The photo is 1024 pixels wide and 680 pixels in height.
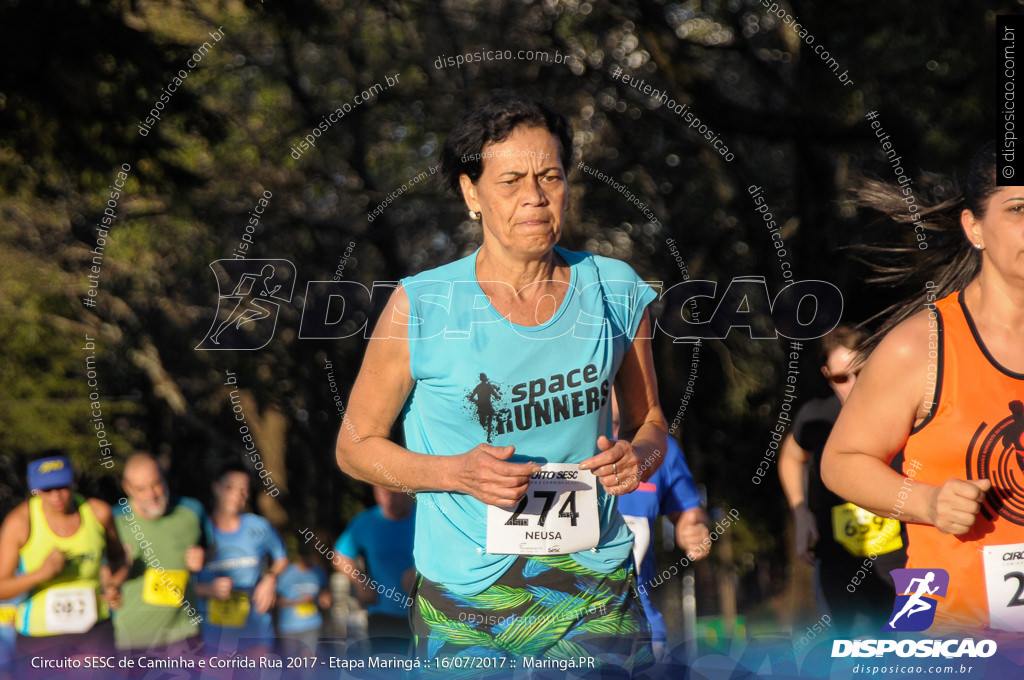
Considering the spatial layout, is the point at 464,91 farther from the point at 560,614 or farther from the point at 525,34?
the point at 560,614

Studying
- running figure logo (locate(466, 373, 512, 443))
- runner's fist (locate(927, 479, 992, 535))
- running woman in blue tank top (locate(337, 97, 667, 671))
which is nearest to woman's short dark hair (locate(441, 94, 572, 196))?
running woman in blue tank top (locate(337, 97, 667, 671))

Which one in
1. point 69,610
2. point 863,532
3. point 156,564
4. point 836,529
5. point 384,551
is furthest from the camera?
point 156,564

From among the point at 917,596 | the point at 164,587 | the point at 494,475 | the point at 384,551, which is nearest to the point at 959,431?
the point at 917,596

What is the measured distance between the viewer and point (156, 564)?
5492 mm

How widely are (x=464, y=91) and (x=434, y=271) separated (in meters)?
7.28

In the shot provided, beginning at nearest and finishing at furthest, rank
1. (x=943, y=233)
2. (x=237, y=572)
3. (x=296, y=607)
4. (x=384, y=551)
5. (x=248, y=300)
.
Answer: (x=943, y=233), (x=384, y=551), (x=237, y=572), (x=296, y=607), (x=248, y=300)

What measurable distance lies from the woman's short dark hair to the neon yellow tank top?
324cm

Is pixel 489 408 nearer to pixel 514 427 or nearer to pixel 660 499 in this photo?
pixel 514 427

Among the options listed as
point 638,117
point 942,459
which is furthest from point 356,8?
point 942,459

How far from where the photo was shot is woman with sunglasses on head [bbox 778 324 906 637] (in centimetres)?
449

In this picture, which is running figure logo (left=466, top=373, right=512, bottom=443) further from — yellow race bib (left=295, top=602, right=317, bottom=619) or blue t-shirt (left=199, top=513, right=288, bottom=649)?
yellow race bib (left=295, top=602, right=317, bottom=619)

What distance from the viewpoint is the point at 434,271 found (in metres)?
2.94

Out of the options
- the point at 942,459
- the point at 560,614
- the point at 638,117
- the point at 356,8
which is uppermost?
the point at 356,8

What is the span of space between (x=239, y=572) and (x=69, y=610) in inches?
34.2
